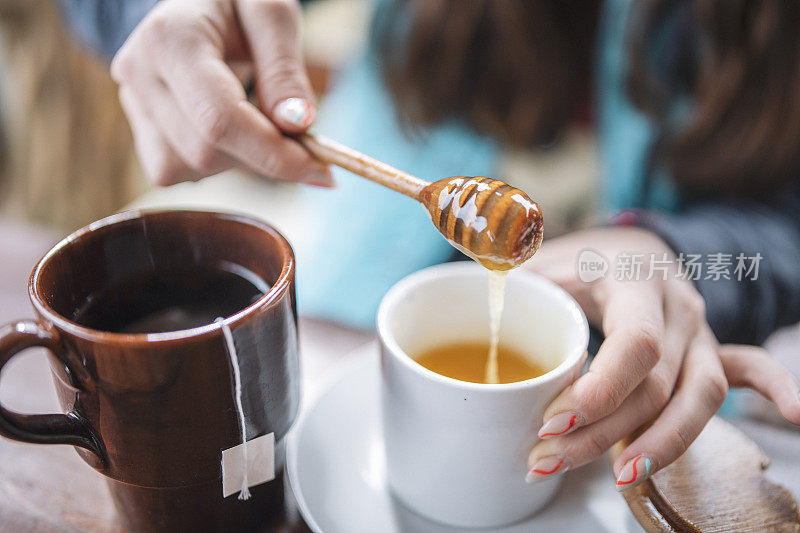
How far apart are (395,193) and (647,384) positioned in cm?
74

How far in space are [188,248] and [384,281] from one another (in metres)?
0.61

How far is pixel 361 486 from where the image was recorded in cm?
58

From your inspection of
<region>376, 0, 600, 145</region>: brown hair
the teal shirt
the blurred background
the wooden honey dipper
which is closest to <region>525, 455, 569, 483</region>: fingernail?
the wooden honey dipper

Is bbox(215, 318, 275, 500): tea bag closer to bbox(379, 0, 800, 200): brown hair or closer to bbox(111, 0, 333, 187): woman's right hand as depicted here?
bbox(111, 0, 333, 187): woman's right hand

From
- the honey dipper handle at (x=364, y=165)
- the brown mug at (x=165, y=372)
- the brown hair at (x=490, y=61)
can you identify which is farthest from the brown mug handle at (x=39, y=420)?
the brown hair at (x=490, y=61)

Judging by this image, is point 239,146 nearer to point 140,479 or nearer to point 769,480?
point 140,479

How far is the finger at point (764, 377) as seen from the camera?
1.79 ft

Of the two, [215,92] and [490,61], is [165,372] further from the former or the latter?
[490,61]

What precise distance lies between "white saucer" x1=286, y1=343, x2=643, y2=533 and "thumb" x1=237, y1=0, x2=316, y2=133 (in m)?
0.29

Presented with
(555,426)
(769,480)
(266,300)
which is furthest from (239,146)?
(769,480)

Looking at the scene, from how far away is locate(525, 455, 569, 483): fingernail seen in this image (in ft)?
1.60

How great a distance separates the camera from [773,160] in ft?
3.22

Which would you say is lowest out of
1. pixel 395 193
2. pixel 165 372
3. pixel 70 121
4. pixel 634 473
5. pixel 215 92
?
pixel 70 121

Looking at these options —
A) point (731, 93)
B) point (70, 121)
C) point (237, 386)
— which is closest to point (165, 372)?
point (237, 386)
